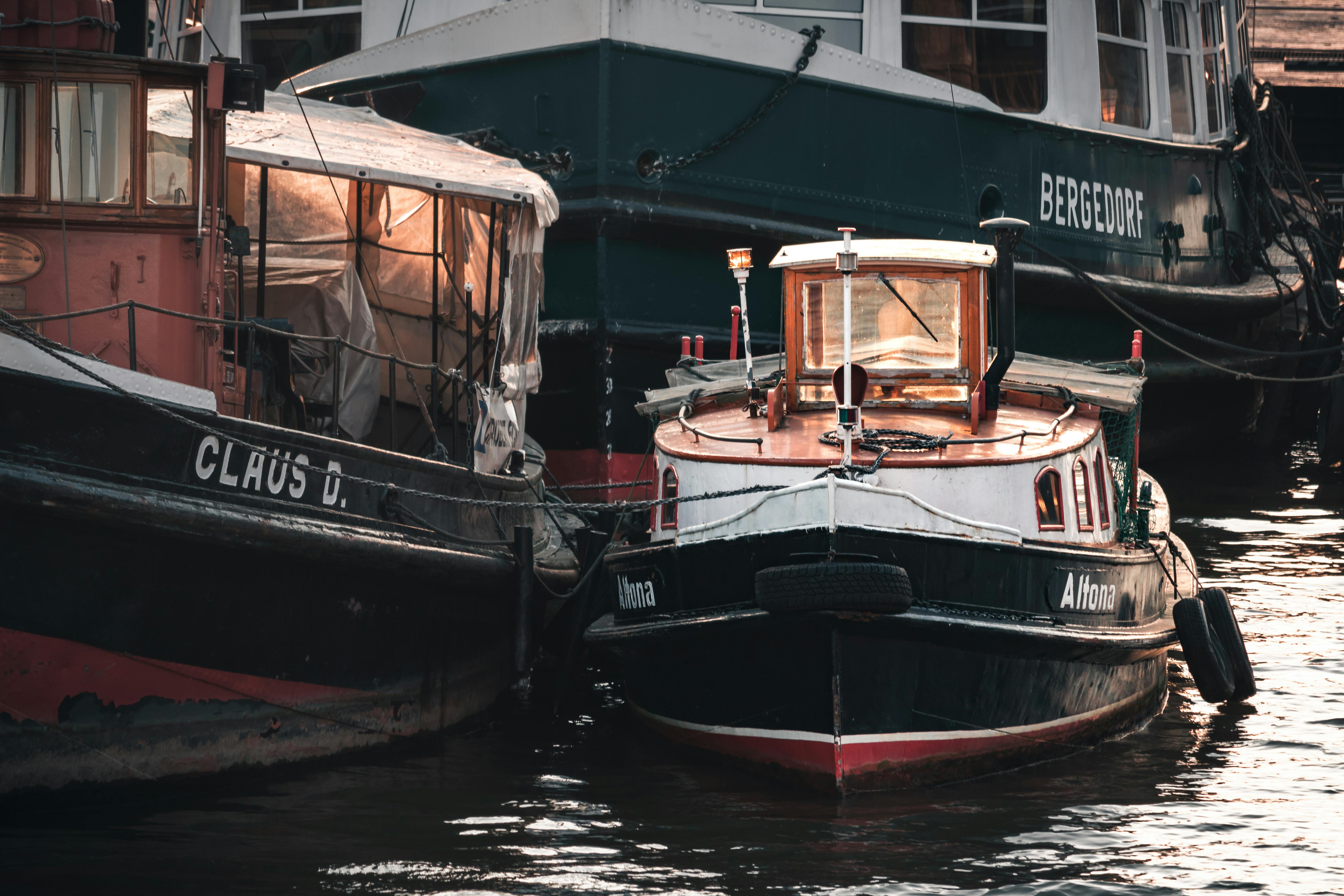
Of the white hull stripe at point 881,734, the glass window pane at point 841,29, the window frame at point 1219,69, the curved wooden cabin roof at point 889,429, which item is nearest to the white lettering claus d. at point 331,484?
the curved wooden cabin roof at point 889,429

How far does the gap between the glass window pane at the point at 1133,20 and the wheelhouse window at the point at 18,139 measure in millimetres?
10636

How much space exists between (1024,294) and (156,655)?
8859 mm

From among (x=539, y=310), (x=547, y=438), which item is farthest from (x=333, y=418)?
(x=547, y=438)

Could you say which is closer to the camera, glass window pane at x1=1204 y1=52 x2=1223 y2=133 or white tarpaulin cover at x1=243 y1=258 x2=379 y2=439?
white tarpaulin cover at x1=243 y1=258 x2=379 y2=439

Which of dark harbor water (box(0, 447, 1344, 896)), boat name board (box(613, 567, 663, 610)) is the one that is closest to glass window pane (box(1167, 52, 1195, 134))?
dark harbor water (box(0, 447, 1344, 896))

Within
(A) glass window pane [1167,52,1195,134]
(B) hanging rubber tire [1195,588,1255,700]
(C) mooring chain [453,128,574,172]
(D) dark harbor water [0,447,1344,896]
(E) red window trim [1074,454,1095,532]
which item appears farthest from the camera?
(A) glass window pane [1167,52,1195,134]

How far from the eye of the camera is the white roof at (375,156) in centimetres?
781

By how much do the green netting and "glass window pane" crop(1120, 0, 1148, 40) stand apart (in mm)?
6763

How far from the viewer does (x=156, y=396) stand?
6.36m

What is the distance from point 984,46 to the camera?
13.2 meters

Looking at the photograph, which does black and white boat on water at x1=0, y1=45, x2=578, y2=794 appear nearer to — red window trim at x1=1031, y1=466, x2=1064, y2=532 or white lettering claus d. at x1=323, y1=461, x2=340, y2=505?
white lettering claus d. at x1=323, y1=461, x2=340, y2=505

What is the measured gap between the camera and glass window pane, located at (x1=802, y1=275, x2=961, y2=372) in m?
8.44

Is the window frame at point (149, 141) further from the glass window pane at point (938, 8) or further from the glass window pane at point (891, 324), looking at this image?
the glass window pane at point (938, 8)

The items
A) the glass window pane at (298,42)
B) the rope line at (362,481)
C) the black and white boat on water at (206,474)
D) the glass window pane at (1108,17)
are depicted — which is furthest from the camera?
the glass window pane at (1108,17)
